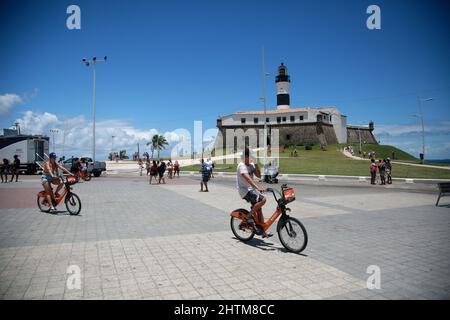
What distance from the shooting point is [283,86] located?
91.2 meters

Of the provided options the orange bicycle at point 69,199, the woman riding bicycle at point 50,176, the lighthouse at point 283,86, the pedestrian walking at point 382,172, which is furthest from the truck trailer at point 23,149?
the lighthouse at point 283,86

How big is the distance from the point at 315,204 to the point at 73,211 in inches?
358

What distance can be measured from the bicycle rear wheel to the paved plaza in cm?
19

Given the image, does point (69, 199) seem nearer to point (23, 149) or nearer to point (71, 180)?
point (71, 180)

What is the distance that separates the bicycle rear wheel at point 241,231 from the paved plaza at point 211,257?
186 mm

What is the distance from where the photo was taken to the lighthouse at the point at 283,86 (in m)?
90.9

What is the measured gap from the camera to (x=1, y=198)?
527 inches

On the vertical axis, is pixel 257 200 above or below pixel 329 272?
above

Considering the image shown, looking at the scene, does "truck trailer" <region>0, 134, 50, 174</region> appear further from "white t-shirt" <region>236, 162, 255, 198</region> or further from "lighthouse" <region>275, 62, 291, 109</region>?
"lighthouse" <region>275, 62, 291, 109</region>

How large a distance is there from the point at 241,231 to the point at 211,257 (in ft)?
4.71

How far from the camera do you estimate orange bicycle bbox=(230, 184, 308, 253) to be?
18.8ft

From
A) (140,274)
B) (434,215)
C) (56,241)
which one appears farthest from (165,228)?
(434,215)

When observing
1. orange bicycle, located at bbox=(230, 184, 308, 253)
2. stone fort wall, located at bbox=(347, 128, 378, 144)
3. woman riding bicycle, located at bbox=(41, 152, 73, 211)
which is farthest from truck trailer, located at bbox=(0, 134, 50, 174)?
stone fort wall, located at bbox=(347, 128, 378, 144)
